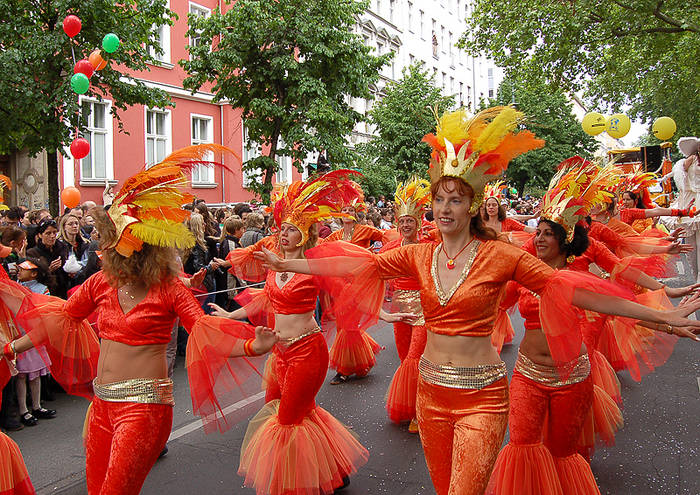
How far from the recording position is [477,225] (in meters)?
3.28

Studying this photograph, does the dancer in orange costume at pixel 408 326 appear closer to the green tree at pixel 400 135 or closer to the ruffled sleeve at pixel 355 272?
the ruffled sleeve at pixel 355 272

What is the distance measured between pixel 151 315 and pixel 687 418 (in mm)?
5158

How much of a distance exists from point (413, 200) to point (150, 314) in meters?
3.87

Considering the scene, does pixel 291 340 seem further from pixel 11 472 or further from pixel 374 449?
pixel 11 472

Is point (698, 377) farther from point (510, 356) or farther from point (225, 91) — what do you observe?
point (225, 91)


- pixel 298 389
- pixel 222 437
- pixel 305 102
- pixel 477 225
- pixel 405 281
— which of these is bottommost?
pixel 222 437

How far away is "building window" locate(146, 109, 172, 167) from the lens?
20234 mm

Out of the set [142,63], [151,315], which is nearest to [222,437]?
[151,315]

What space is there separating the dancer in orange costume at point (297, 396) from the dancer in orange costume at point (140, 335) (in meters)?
0.80

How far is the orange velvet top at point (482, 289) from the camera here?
3.04m

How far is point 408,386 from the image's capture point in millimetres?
5746

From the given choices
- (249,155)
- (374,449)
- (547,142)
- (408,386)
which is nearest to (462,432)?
(374,449)

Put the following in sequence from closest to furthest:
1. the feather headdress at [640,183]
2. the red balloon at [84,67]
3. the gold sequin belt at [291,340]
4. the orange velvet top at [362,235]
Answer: the gold sequin belt at [291,340], the orange velvet top at [362,235], the feather headdress at [640,183], the red balloon at [84,67]

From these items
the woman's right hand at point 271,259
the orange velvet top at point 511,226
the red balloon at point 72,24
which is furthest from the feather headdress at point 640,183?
the red balloon at point 72,24
